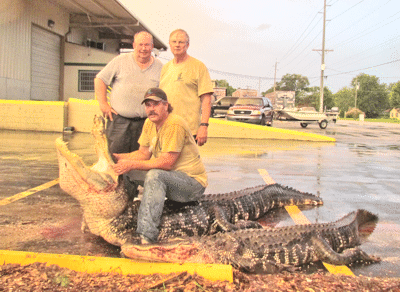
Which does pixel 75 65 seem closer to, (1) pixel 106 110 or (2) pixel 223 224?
(1) pixel 106 110

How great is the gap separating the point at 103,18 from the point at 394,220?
21.7 m

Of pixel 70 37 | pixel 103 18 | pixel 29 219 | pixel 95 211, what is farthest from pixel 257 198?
pixel 70 37

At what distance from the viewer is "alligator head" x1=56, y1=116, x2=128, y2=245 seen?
10.1 ft

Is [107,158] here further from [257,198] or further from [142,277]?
[257,198]

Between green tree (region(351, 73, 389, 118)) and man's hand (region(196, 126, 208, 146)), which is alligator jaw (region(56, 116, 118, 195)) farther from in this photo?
green tree (region(351, 73, 389, 118))

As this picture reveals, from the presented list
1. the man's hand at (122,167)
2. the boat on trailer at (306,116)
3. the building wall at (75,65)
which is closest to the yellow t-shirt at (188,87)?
the man's hand at (122,167)

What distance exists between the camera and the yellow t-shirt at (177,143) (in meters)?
3.38

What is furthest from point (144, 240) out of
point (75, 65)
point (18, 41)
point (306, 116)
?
point (306, 116)

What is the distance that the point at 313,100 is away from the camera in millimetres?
112500

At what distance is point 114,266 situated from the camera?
2842 millimetres

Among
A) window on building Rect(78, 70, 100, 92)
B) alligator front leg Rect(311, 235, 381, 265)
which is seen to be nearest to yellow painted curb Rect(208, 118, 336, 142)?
window on building Rect(78, 70, 100, 92)

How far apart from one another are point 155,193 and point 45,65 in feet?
68.2

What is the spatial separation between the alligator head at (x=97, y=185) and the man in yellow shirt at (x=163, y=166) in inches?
5.6

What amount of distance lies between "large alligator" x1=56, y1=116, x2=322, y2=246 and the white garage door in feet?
62.9
